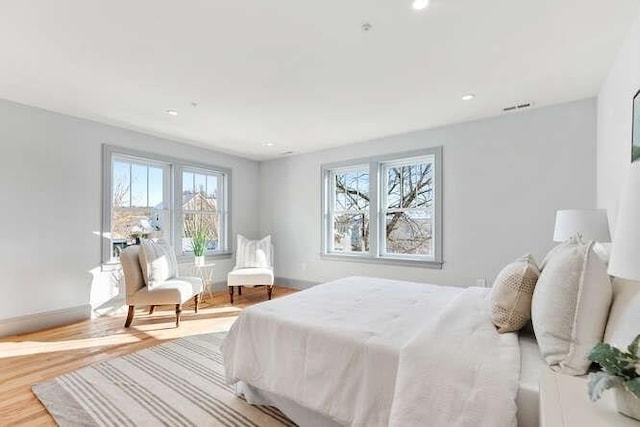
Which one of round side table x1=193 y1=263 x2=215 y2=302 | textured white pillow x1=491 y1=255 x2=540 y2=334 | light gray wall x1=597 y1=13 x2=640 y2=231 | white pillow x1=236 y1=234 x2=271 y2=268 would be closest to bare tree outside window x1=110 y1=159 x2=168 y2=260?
round side table x1=193 y1=263 x2=215 y2=302

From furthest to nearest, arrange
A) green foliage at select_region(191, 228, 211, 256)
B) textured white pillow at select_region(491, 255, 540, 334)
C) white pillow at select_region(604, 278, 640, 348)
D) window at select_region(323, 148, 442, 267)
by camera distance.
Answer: green foliage at select_region(191, 228, 211, 256) < window at select_region(323, 148, 442, 267) < textured white pillow at select_region(491, 255, 540, 334) < white pillow at select_region(604, 278, 640, 348)

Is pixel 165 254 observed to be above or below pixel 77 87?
below

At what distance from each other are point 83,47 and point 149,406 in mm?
2543

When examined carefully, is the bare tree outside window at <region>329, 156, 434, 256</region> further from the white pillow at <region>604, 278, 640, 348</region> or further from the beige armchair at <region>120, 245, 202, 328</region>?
the white pillow at <region>604, 278, 640, 348</region>

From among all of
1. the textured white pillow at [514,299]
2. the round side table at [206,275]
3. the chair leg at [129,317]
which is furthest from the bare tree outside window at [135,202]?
the textured white pillow at [514,299]

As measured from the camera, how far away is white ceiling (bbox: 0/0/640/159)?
73.5 inches

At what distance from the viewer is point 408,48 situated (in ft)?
7.41

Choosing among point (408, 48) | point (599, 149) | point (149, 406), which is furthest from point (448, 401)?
point (599, 149)

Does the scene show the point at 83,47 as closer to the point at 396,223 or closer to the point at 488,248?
the point at 396,223

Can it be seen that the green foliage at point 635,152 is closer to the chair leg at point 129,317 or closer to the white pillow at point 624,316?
the white pillow at point 624,316

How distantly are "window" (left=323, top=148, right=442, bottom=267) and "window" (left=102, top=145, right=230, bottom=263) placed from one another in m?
1.95

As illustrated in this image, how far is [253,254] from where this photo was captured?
4996mm

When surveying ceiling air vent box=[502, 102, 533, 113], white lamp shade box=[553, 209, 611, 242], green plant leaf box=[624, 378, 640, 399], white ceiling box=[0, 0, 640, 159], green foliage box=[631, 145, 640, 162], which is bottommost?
green plant leaf box=[624, 378, 640, 399]

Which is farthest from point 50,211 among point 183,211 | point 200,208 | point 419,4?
point 419,4
